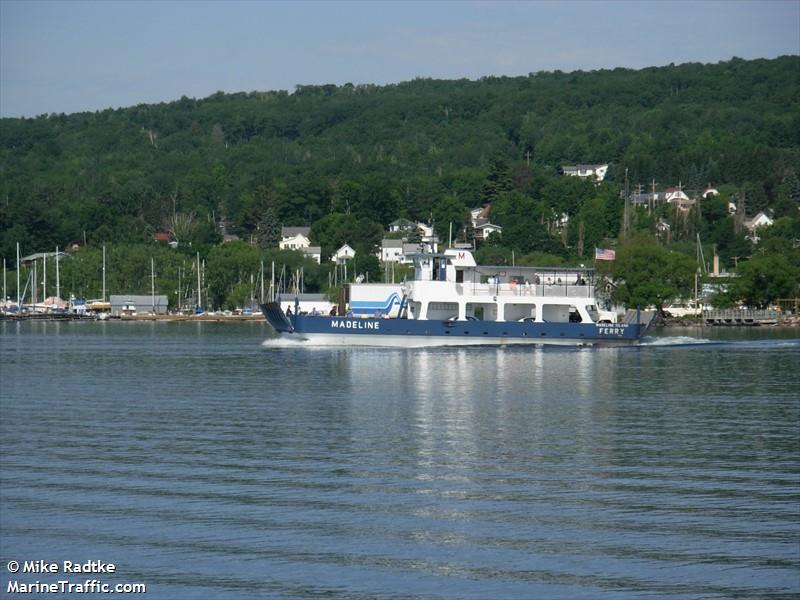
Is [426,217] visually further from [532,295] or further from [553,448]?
[553,448]

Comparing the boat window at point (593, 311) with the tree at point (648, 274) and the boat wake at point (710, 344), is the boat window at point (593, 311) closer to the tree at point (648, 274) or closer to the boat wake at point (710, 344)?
the boat wake at point (710, 344)

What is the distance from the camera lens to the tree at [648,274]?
10469 centimetres

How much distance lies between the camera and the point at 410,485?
2547cm

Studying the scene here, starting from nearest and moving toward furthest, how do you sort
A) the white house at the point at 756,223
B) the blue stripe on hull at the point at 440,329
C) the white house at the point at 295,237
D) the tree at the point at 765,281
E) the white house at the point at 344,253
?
1. the blue stripe on hull at the point at 440,329
2. the tree at the point at 765,281
3. the white house at the point at 756,223
4. the white house at the point at 344,253
5. the white house at the point at 295,237

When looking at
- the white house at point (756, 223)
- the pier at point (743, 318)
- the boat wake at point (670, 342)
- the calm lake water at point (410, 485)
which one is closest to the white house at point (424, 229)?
the white house at point (756, 223)

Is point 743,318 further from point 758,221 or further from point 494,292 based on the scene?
point 758,221

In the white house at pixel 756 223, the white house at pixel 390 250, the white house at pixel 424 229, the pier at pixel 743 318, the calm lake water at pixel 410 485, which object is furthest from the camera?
the white house at pixel 424 229

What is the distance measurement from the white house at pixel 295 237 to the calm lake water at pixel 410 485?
379 ft

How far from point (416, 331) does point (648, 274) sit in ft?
155

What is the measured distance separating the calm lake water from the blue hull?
1514 cm

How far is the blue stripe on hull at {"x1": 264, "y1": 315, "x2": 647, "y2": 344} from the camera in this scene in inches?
2478

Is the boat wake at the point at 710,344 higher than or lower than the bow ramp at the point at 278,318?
lower

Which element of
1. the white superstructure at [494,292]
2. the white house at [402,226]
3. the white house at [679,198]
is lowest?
the white superstructure at [494,292]

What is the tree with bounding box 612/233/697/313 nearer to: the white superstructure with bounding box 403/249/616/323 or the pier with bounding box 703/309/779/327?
the pier with bounding box 703/309/779/327
